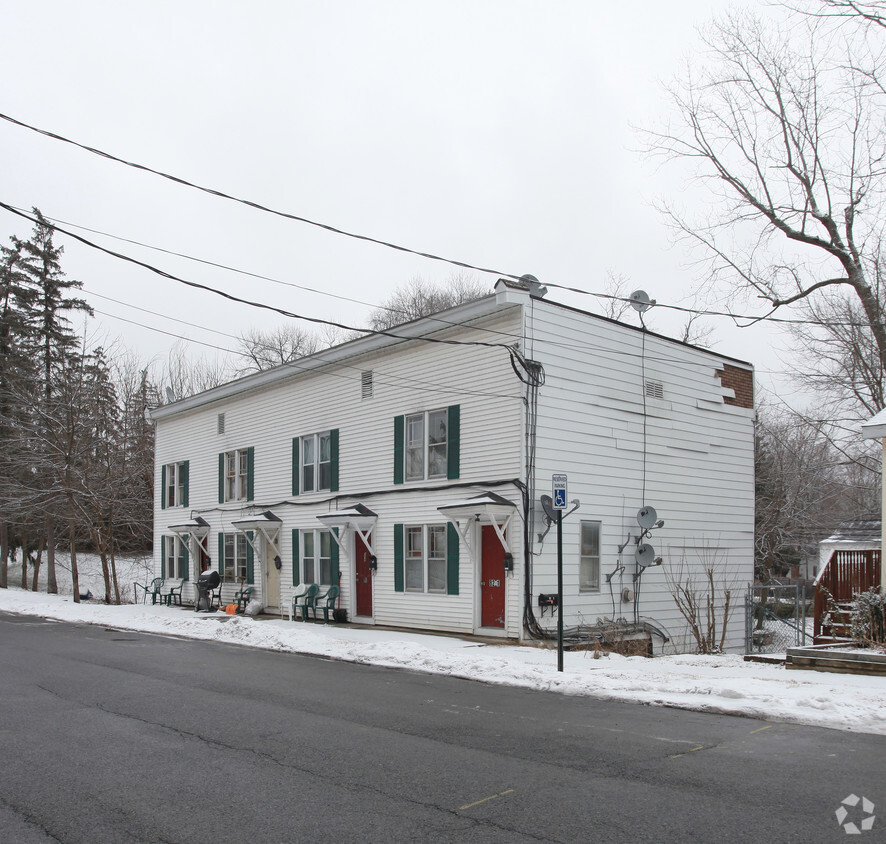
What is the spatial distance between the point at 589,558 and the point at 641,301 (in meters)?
5.98

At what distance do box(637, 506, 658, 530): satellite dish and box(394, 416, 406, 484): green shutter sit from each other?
17.5 feet

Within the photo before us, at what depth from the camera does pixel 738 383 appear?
21938 mm

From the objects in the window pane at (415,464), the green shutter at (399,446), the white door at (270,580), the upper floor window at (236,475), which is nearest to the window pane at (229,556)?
the upper floor window at (236,475)

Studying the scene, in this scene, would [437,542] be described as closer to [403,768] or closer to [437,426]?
[437,426]

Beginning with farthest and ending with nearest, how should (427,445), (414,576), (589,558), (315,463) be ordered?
(315,463) → (414,576) → (427,445) → (589,558)

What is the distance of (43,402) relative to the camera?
1307 inches

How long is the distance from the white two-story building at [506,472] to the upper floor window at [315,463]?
51 millimetres

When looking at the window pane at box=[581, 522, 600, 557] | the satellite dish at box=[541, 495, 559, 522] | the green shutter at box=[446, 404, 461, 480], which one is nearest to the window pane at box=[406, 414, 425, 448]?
the green shutter at box=[446, 404, 461, 480]

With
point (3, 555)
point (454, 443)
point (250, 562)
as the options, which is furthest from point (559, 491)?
point (3, 555)

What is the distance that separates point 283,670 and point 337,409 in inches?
375

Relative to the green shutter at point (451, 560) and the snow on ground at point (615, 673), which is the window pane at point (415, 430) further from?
the snow on ground at point (615, 673)

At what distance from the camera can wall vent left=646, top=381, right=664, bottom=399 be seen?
1923 cm

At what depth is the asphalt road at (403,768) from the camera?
17.7ft

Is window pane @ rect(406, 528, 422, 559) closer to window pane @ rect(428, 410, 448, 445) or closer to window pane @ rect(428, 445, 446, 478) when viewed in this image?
window pane @ rect(428, 445, 446, 478)
